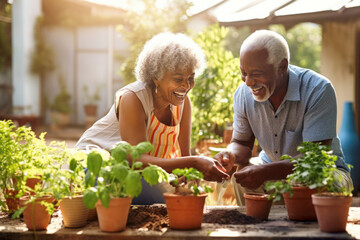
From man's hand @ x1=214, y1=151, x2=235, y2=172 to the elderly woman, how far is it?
26cm

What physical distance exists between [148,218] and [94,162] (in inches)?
19.4

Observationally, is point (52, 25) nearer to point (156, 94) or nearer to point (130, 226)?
point (156, 94)

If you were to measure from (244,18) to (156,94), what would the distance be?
391 cm

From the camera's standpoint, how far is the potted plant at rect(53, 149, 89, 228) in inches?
90.0

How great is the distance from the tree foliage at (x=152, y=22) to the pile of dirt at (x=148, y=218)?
14.7ft

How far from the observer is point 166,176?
2225 mm

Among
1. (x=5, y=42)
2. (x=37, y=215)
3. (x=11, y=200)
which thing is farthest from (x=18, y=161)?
(x=5, y=42)

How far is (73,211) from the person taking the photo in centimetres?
233

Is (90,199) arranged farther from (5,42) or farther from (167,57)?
(5,42)

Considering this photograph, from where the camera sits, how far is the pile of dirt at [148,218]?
2346mm

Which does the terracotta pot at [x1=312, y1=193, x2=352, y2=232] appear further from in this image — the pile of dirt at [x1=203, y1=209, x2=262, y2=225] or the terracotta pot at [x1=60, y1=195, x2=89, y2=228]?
the terracotta pot at [x1=60, y1=195, x2=89, y2=228]

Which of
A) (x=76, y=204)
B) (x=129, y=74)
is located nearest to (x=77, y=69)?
(x=129, y=74)

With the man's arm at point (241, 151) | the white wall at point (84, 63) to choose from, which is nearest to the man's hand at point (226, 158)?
the man's arm at point (241, 151)

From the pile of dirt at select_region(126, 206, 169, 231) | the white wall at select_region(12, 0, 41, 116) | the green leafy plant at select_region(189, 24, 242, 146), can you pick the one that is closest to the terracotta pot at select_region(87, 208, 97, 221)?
the pile of dirt at select_region(126, 206, 169, 231)
